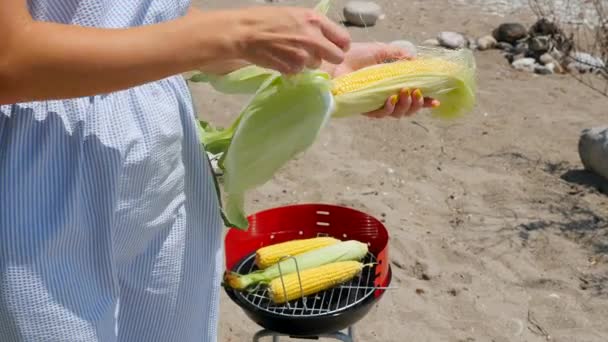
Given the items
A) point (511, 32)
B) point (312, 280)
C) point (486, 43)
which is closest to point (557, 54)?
point (511, 32)

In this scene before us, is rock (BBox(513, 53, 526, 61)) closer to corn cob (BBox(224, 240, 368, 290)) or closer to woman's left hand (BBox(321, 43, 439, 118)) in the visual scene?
corn cob (BBox(224, 240, 368, 290))

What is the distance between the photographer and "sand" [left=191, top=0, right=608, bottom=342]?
3.58m

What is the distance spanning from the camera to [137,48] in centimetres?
132

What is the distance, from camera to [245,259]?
2.70 metres

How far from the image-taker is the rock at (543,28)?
21.1ft

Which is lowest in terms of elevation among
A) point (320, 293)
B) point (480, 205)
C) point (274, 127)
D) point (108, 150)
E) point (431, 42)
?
point (431, 42)

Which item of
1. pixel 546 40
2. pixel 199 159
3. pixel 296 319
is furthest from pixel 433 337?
pixel 546 40

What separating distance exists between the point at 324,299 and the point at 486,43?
4.65 meters

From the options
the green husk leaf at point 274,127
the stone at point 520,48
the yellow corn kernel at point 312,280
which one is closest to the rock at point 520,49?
the stone at point 520,48

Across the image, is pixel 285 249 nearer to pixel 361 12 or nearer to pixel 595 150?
pixel 595 150

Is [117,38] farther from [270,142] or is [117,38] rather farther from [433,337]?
[433,337]

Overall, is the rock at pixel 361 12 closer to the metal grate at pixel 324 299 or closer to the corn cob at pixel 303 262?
the corn cob at pixel 303 262

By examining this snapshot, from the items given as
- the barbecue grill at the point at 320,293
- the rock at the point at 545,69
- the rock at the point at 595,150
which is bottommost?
the rock at the point at 545,69

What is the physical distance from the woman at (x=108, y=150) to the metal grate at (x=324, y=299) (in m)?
0.70
